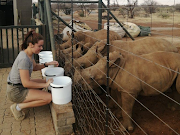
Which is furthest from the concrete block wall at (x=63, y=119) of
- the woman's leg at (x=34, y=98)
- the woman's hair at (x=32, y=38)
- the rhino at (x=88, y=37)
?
the rhino at (x=88, y=37)

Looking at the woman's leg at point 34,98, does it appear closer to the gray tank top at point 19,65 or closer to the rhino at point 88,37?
the gray tank top at point 19,65

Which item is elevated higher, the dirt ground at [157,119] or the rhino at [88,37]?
the rhino at [88,37]

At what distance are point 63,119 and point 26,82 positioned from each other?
80 centimetres

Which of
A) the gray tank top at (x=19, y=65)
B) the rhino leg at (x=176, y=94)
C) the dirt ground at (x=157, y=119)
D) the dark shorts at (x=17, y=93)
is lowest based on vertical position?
the dirt ground at (x=157, y=119)

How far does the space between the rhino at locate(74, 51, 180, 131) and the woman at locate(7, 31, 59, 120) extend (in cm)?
83

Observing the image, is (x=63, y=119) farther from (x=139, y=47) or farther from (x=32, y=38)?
(x=139, y=47)

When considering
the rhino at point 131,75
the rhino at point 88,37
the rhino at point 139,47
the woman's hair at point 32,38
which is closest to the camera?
the woman's hair at point 32,38

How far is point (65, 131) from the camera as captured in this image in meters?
3.78

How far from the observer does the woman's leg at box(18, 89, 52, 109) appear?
3.97 metres

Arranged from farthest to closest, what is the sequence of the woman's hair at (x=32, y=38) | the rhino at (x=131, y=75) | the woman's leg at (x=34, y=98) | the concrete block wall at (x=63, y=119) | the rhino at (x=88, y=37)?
the rhino at (x=88, y=37)
the rhino at (x=131, y=75)
the woman's leg at (x=34, y=98)
the woman's hair at (x=32, y=38)
the concrete block wall at (x=63, y=119)

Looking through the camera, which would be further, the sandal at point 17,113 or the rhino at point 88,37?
the rhino at point 88,37

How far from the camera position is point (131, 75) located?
450cm

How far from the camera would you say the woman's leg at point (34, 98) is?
397cm

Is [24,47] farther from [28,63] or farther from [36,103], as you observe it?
[36,103]
